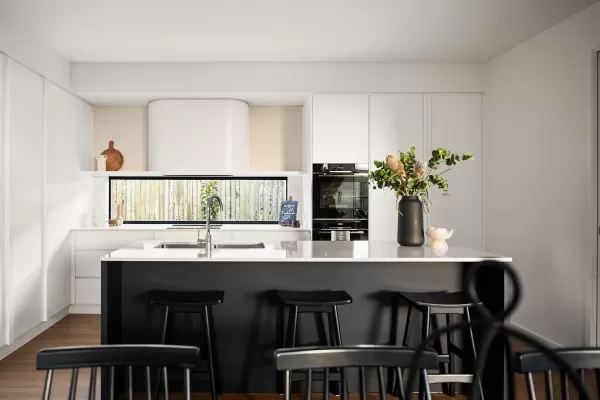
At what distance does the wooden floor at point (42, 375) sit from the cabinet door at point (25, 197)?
7.3 inches

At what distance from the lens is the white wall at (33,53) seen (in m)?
3.71

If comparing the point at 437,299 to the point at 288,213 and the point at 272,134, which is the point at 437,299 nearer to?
the point at 288,213

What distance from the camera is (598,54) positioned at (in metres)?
3.45

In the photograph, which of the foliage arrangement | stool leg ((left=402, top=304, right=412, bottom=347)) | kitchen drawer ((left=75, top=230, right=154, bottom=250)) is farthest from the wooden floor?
the foliage arrangement

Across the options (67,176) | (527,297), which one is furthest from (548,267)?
(67,176)

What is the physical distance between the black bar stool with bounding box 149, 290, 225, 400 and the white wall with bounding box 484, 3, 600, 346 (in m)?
2.66

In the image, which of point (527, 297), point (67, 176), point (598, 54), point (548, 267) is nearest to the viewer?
point (598, 54)

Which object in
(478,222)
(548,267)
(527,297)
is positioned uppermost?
(478,222)

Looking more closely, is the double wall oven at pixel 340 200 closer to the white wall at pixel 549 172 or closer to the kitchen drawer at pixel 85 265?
the white wall at pixel 549 172

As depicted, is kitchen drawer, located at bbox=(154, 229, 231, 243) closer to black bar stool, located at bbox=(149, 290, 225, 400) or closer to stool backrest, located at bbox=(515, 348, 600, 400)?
black bar stool, located at bbox=(149, 290, 225, 400)

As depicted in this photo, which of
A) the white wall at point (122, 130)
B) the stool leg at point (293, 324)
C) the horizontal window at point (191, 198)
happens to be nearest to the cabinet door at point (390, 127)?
the horizontal window at point (191, 198)

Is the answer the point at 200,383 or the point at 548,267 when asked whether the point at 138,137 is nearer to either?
the point at 200,383

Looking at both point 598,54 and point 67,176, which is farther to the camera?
point 67,176

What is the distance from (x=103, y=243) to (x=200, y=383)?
2599mm
